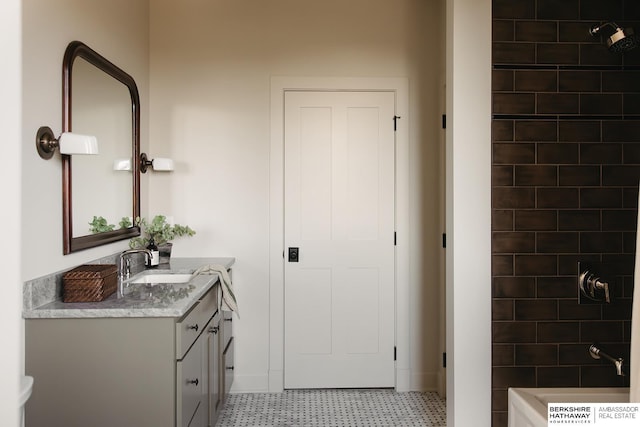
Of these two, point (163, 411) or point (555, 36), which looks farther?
point (555, 36)

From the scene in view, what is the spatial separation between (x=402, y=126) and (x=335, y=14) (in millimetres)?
918

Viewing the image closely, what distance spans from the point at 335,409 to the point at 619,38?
98.4 inches

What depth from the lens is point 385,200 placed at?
320cm

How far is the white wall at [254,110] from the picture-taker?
3.15 metres

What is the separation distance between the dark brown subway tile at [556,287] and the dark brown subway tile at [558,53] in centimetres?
100

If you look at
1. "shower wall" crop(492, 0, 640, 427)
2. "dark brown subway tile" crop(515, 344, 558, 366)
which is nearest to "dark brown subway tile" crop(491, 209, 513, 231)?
"shower wall" crop(492, 0, 640, 427)

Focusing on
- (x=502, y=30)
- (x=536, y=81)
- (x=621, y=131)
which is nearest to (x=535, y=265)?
(x=621, y=131)

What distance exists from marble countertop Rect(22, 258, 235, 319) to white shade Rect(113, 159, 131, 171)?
718mm

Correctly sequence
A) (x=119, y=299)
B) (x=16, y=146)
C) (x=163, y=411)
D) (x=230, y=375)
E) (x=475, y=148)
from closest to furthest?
1. (x=16, y=146)
2. (x=163, y=411)
3. (x=119, y=299)
4. (x=475, y=148)
5. (x=230, y=375)

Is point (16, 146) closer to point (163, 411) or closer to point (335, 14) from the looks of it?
point (163, 411)

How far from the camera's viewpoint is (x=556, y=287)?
207 centimetres

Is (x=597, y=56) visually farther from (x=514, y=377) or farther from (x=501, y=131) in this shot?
(x=514, y=377)

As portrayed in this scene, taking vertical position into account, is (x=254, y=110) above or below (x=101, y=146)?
above

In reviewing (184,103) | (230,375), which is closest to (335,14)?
(184,103)
